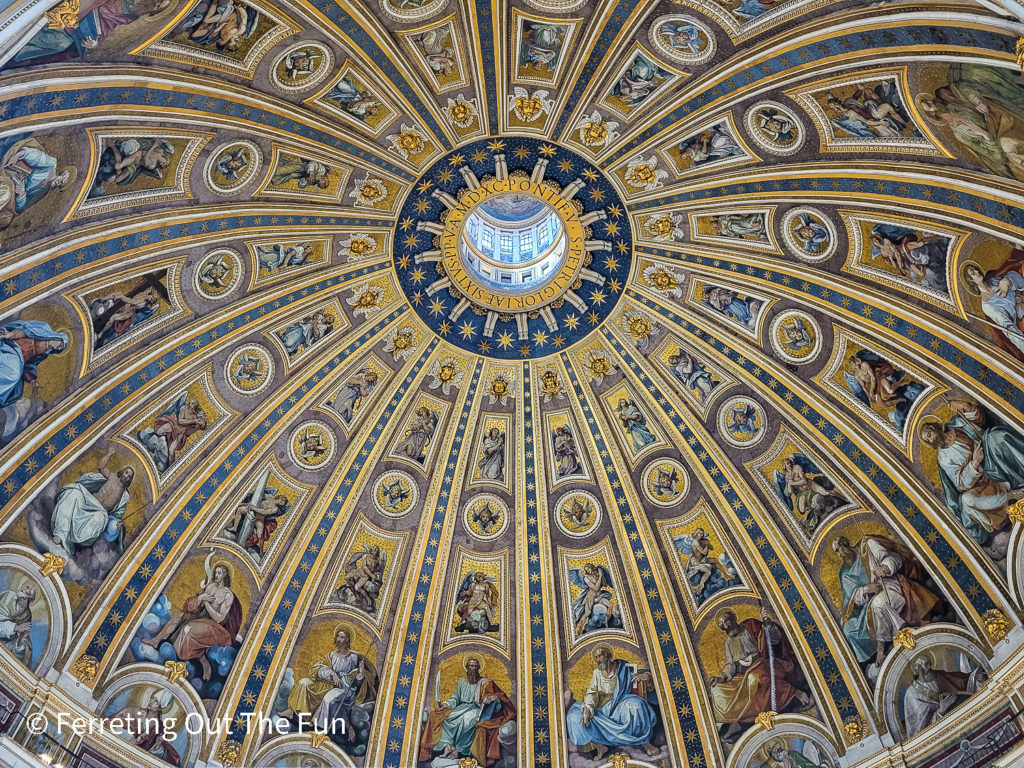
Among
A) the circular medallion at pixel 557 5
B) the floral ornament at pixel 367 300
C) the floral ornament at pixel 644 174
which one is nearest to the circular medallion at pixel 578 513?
the floral ornament at pixel 367 300

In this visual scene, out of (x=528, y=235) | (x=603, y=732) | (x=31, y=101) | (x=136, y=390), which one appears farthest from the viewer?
(x=528, y=235)

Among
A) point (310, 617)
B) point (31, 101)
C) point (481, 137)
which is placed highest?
point (481, 137)

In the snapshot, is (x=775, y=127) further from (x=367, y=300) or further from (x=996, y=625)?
(x=996, y=625)

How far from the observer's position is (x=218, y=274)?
24.0 m

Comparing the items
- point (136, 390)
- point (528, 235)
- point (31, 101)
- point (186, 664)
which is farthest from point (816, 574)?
point (31, 101)

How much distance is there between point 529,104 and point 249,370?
9.09 m

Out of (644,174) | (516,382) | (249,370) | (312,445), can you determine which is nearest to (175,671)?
(312,445)

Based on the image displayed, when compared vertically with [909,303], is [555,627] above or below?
below

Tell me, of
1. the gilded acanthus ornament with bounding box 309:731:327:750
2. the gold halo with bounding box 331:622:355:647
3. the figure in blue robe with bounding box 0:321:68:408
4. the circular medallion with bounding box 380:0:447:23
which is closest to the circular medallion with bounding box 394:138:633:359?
the circular medallion with bounding box 380:0:447:23

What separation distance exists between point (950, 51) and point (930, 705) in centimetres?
1234

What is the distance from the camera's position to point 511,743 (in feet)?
82.0

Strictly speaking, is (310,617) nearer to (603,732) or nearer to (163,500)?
(163,500)

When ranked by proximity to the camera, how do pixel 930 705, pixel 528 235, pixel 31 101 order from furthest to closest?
pixel 528 235
pixel 930 705
pixel 31 101

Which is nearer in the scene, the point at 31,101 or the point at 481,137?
the point at 31,101
